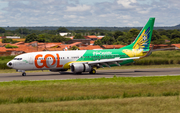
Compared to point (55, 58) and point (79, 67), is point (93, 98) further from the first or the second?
point (55, 58)

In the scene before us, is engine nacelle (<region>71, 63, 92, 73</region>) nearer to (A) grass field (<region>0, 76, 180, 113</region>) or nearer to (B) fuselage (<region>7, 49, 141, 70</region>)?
(B) fuselage (<region>7, 49, 141, 70</region>)

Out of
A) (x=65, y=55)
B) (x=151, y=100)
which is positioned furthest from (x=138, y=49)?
(x=151, y=100)

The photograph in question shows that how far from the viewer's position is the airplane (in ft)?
143

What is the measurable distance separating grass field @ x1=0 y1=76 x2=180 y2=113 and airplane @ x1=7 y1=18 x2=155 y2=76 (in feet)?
46.2

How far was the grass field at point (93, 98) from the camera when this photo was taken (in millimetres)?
18766

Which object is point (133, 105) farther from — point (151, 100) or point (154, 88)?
point (154, 88)

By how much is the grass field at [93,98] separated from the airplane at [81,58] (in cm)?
1407

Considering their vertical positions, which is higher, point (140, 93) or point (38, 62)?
point (38, 62)

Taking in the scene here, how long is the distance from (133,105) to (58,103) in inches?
211

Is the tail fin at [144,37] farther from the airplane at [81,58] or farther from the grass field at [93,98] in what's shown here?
the grass field at [93,98]

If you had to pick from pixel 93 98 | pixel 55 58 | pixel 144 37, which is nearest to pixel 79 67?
pixel 55 58

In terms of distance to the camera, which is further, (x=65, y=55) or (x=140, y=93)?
(x=65, y=55)

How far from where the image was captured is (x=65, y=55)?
151 ft

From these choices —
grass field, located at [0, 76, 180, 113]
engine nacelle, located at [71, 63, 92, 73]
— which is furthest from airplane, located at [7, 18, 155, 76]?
grass field, located at [0, 76, 180, 113]
